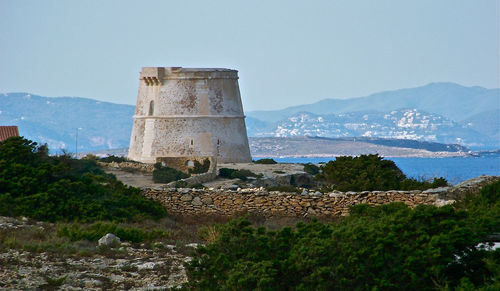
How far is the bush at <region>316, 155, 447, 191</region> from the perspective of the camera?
23.1 meters

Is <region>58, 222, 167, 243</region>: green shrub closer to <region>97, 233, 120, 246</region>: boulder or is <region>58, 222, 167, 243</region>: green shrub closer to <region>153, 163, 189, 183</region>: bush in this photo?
<region>97, 233, 120, 246</region>: boulder

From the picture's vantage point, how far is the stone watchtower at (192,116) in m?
42.8

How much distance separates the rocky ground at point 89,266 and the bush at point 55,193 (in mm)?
3326

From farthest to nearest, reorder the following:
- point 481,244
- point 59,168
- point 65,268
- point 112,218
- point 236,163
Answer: point 236,163 → point 59,168 → point 112,218 → point 65,268 → point 481,244

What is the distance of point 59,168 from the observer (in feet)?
64.3

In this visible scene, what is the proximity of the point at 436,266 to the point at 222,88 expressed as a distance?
3447 cm

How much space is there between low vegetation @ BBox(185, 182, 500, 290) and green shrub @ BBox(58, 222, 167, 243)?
4.58 m

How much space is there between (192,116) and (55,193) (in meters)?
24.6

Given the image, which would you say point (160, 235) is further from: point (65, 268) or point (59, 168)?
point (59, 168)

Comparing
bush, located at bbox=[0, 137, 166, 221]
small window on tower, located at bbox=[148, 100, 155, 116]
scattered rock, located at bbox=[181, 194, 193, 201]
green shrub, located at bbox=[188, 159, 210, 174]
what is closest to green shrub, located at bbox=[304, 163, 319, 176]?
green shrub, located at bbox=[188, 159, 210, 174]

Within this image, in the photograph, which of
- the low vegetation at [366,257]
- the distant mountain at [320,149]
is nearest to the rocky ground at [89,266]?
the low vegetation at [366,257]

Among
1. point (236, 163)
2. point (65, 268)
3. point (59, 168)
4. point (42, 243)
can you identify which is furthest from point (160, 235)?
point (236, 163)

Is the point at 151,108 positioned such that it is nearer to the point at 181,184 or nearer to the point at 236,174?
the point at 236,174

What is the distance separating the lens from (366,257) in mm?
9648
